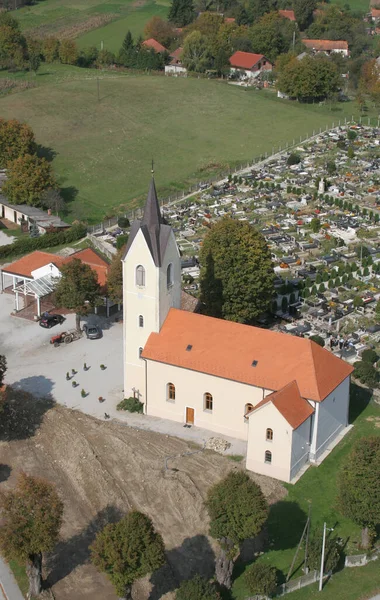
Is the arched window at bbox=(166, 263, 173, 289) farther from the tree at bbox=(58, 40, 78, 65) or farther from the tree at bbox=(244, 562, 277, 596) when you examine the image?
the tree at bbox=(58, 40, 78, 65)

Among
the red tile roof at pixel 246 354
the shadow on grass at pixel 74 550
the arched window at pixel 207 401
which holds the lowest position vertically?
the shadow on grass at pixel 74 550

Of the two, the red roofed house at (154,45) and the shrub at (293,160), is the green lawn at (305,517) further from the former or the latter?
the red roofed house at (154,45)

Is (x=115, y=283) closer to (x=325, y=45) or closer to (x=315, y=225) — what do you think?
(x=315, y=225)

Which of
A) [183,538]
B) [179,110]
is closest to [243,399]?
[183,538]

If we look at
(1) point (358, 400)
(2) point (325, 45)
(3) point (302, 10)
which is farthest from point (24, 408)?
(3) point (302, 10)

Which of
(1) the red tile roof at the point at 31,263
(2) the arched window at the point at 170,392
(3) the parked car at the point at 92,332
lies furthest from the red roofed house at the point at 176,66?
(2) the arched window at the point at 170,392

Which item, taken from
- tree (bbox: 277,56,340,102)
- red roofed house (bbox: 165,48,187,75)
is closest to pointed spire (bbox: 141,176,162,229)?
tree (bbox: 277,56,340,102)
